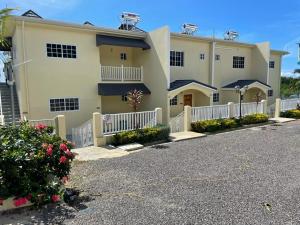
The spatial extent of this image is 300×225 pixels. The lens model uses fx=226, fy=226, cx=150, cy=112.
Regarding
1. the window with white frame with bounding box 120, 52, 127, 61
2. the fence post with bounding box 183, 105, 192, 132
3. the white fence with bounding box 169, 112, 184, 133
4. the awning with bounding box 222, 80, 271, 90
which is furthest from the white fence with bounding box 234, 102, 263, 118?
the window with white frame with bounding box 120, 52, 127, 61

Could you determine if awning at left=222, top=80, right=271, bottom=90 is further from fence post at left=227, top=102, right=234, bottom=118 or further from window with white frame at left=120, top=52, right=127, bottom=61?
Answer: window with white frame at left=120, top=52, right=127, bottom=61

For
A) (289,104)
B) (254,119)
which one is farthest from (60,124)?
(289,104)

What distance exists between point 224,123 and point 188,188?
9.62 m

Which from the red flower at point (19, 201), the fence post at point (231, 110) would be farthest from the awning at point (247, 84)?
the red flower at point (19, 201)

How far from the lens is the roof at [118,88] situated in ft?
52.6

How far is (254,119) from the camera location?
16656mm

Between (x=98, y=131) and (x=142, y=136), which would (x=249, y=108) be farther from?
(x=98, y=131)

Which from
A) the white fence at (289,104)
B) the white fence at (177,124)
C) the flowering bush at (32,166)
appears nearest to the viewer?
the flowering bush at (32,166)

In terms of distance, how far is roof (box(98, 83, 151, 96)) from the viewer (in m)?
16.0

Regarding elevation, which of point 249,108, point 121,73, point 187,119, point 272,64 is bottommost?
point 187,119

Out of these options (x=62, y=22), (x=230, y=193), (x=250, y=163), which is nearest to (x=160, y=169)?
(x=230, y=193)

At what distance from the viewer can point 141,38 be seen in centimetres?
1745

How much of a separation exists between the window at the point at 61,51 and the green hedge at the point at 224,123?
934cm

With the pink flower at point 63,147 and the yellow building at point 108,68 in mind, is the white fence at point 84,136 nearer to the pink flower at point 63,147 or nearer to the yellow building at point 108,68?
the yellow building at point 108,68
